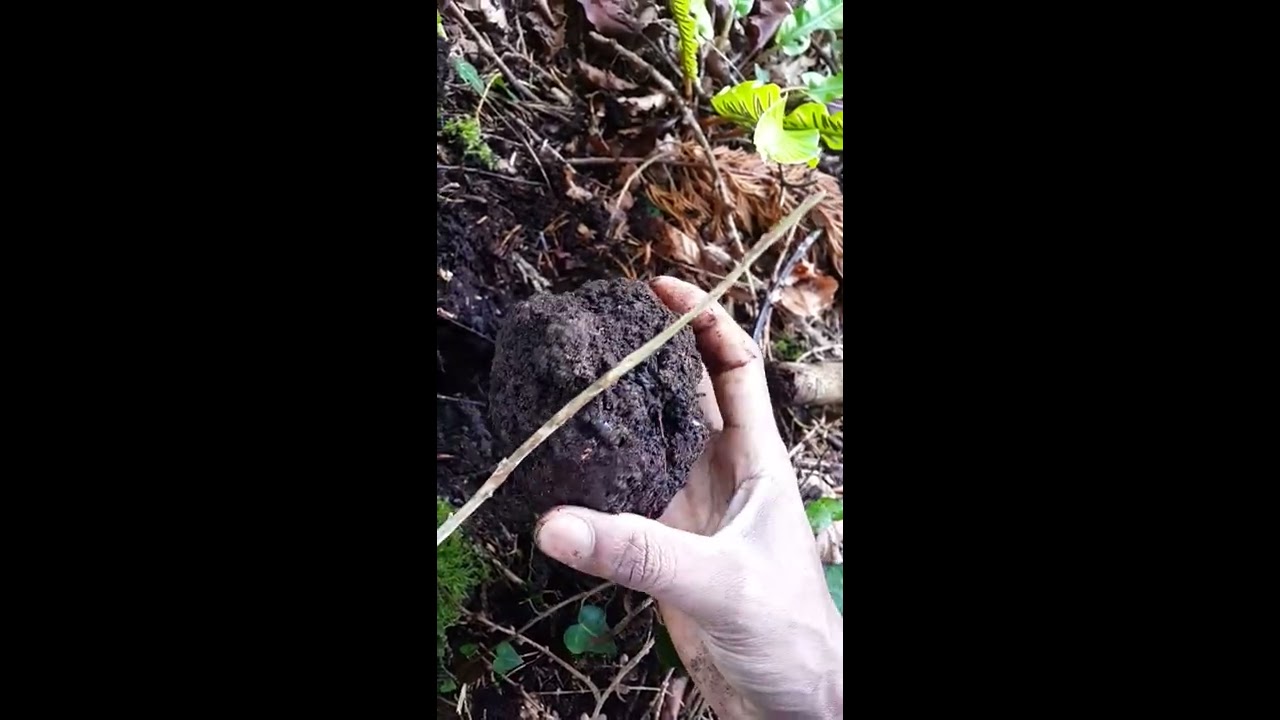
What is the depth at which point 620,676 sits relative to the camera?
161cm

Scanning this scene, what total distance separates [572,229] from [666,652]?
→ 626mm

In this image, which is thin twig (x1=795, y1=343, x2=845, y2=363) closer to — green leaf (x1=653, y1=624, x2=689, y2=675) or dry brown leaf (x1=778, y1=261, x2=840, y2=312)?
dry brown leaf (x1=778, y1=261, x2=840, y2=312)

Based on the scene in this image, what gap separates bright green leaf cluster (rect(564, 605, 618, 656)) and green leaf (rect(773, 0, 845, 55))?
2.91 feet

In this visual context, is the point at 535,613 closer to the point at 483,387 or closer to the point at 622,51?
the point at 483,387

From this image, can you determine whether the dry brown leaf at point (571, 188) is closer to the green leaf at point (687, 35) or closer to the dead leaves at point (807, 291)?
the green leaf at point (687, 35)

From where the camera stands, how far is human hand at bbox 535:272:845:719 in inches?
62.9

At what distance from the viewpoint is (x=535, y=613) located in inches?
62.2

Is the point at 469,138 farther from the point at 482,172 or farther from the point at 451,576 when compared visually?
the point at 451,576

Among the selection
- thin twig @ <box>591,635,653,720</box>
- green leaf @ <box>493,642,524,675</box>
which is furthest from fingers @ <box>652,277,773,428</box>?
green leaf @ <box>493,642,524,675</box>

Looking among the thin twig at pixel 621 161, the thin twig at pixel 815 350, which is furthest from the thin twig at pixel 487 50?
the thin twig at pixel 815 350

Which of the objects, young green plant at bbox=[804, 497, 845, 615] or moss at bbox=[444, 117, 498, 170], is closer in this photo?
moss at bbox=[444, 117, 498, 170]

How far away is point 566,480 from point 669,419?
0.17 metres

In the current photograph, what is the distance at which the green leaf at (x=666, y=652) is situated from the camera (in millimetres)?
1610

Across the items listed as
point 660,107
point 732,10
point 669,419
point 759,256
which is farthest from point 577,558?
point 732,10
